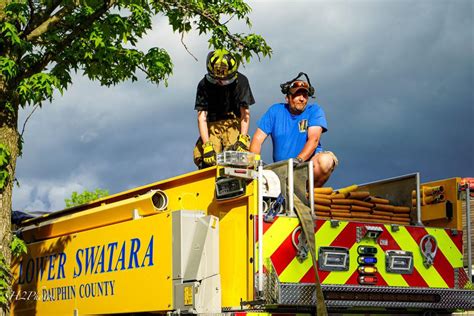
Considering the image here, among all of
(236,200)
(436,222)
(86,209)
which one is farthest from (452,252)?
(86,209)

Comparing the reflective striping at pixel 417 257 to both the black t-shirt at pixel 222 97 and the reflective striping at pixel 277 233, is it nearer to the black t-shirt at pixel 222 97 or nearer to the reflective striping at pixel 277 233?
the reflective striping at pixel 277 233

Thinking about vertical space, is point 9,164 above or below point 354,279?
above

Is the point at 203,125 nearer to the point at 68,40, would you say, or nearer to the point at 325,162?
the point at 325,162

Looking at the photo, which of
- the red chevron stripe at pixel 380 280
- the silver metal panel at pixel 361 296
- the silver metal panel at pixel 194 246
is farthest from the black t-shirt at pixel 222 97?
the silver metal panel at pixel 361 296

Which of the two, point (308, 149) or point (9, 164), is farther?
point (9, 164)

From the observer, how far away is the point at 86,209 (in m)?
9.08

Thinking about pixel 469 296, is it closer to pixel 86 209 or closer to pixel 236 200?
pixel 236 200

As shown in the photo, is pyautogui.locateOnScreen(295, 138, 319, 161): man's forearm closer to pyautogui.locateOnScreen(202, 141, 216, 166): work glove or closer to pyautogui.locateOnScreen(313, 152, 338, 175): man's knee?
pyautogui.locateOnScreen(313, 152, 338, 175): man's knee

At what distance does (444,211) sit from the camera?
8078mm

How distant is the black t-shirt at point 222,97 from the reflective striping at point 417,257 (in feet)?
6.94

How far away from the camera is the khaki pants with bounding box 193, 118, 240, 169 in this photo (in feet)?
28.6

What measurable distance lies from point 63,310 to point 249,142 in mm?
2693

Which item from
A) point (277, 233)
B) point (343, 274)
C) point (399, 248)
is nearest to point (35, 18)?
point (277, 233)

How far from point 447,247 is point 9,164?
4828mm
